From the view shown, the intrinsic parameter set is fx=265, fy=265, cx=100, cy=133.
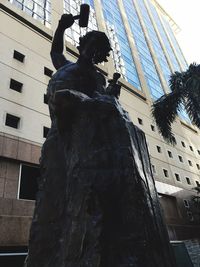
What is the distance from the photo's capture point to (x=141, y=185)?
6.53ft

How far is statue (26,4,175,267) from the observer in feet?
5.68

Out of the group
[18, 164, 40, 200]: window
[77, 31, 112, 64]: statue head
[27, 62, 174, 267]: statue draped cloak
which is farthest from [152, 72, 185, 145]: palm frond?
[27, 62, 174, 267]: statue draped cloak

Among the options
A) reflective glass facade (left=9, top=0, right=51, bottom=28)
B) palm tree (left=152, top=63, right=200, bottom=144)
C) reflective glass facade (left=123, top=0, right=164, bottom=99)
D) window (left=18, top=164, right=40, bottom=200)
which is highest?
reflective glass facade (left=123, top=0, right=164, bottom=99)

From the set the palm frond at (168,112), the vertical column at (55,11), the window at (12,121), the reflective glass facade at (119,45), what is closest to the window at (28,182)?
the window at (12,121)

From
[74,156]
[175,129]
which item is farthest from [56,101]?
[175,129]

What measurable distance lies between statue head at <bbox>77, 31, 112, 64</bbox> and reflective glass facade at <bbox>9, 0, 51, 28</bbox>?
55.5 feet

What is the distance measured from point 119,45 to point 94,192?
27311 mm

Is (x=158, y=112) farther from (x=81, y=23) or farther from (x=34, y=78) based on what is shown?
(x=81, y=23)

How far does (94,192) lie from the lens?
1896 millimetres

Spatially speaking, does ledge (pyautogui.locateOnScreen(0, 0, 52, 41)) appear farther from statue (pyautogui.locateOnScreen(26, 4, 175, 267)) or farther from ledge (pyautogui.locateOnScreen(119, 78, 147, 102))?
statue (pyautogui.locateOnScreen(26, 4, 175, 267))

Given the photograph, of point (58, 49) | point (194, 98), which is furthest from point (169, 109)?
point (58, 49)

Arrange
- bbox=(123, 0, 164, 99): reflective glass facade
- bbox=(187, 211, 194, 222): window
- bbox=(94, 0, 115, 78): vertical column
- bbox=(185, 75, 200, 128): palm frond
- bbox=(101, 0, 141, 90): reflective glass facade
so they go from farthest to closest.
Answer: bbox=(123, 0, 164, 99): reflective glass facade → bbox=(101, 0, 141, 90): reflective glass facade → bbox=(94, 0, 115, 78): vertical column → bbox=(187, 211, 194, 222): window → bbox=(185, 75, 200, 128): palm frond

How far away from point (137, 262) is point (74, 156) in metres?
0.95

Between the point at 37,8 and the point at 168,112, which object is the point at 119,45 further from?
the point at 168,112
